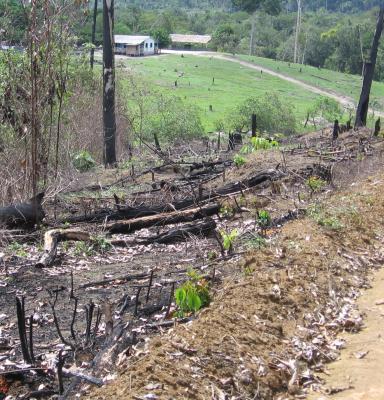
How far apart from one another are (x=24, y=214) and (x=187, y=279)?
3.56m

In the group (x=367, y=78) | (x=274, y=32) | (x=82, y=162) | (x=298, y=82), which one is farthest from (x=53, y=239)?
(x=274, y=32)

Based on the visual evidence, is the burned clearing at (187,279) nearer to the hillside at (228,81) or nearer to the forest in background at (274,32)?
the hillside at (228,81)

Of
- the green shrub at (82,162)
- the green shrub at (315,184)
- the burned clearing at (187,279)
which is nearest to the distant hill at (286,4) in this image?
the green shrub at (82,162)

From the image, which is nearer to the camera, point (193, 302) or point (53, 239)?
point (193, 302)

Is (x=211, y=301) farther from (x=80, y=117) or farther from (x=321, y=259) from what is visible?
(x=80, y=117)

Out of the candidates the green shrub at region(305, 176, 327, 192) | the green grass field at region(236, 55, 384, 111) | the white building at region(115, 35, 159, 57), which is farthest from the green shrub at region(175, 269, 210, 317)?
the white building at region(115, 35, 159, 57)

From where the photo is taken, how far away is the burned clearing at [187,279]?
5.33 m

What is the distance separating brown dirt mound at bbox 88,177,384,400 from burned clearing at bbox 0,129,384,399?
2cm

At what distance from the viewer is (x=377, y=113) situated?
4753 cm

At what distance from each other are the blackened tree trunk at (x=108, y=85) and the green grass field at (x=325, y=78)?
1625 inches

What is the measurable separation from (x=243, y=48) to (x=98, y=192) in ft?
269

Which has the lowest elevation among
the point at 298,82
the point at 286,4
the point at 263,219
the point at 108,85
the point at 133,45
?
Result: the point at 298,82

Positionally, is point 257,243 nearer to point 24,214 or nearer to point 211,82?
point 24,214

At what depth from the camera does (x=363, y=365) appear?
6.19 metres
